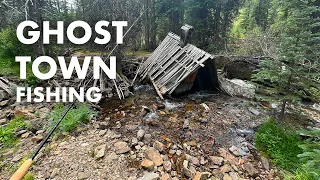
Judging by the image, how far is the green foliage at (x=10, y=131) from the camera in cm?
481

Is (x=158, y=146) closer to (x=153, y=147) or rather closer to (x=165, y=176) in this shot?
(x=153, y=147)

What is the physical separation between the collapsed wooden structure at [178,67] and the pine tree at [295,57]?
264 centimetres

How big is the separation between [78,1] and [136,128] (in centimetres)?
1644

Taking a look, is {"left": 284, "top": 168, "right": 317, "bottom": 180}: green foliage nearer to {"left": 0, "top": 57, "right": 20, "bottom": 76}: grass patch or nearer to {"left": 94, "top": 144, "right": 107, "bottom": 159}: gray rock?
{"left": 94, "top": 144, "right": 107, "bottom": 159}: gray rock

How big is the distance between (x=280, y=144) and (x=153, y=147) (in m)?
Result: 2.95

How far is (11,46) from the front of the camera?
30.7 ft

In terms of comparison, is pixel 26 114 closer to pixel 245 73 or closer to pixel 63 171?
pixel 63 171

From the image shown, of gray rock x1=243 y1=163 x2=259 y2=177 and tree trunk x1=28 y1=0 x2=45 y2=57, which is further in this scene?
tree trunk x1=28 y1=0 x2=45 y2=57

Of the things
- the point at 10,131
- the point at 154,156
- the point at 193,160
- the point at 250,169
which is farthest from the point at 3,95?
the point at 250,169

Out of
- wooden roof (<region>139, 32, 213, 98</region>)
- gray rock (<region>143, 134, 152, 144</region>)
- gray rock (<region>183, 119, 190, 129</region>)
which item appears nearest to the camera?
gray rock (<region>143, 134, 152, 144</region>)

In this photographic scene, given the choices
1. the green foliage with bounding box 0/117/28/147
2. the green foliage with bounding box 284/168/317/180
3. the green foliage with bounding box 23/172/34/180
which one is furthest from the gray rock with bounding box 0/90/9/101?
the green foliage with bounding box 284/168/317/180

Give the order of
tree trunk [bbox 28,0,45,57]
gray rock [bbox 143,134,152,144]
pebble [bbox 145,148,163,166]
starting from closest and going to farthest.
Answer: pebble [bbox 145,148,163,166], gray rock [bbox 143,134,152,144], tree trunk [bbox 28,0,45,57]

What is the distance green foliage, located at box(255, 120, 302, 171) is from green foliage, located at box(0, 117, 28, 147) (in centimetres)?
588

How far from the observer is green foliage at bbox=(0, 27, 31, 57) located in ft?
30.8
